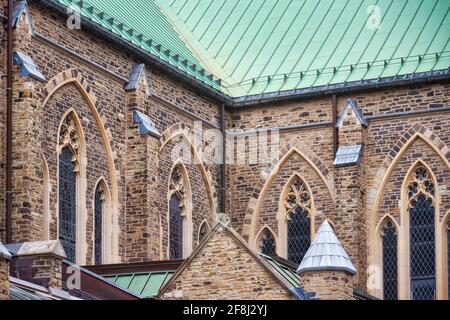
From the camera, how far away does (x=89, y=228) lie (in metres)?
45.7

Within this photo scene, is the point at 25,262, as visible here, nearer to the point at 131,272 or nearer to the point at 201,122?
the point at 131,272

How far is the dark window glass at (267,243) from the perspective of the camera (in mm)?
51656

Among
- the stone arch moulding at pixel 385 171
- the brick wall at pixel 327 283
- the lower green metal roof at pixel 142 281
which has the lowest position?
the brick wall at pixel 327 283

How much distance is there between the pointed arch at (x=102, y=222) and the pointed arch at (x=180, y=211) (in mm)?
3010

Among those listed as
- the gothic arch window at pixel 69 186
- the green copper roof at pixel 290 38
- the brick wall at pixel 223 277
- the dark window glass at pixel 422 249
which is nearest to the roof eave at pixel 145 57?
the green copper roof at pixel 290 38

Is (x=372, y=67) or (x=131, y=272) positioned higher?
(x=372, y=67)

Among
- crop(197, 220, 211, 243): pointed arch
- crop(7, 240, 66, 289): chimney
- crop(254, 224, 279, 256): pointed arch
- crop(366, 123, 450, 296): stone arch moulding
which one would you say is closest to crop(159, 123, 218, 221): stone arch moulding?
crop(197, 220, 211, 243): pointed arch

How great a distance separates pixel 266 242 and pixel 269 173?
6.38ft

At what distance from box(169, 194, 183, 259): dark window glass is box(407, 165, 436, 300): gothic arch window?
624cm

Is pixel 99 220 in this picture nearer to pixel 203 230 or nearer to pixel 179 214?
pixel 179 214

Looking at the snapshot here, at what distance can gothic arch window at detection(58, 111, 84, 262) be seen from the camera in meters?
44.6

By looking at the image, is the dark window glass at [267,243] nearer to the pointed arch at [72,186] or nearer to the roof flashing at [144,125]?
the roof flashing at [144,125]
